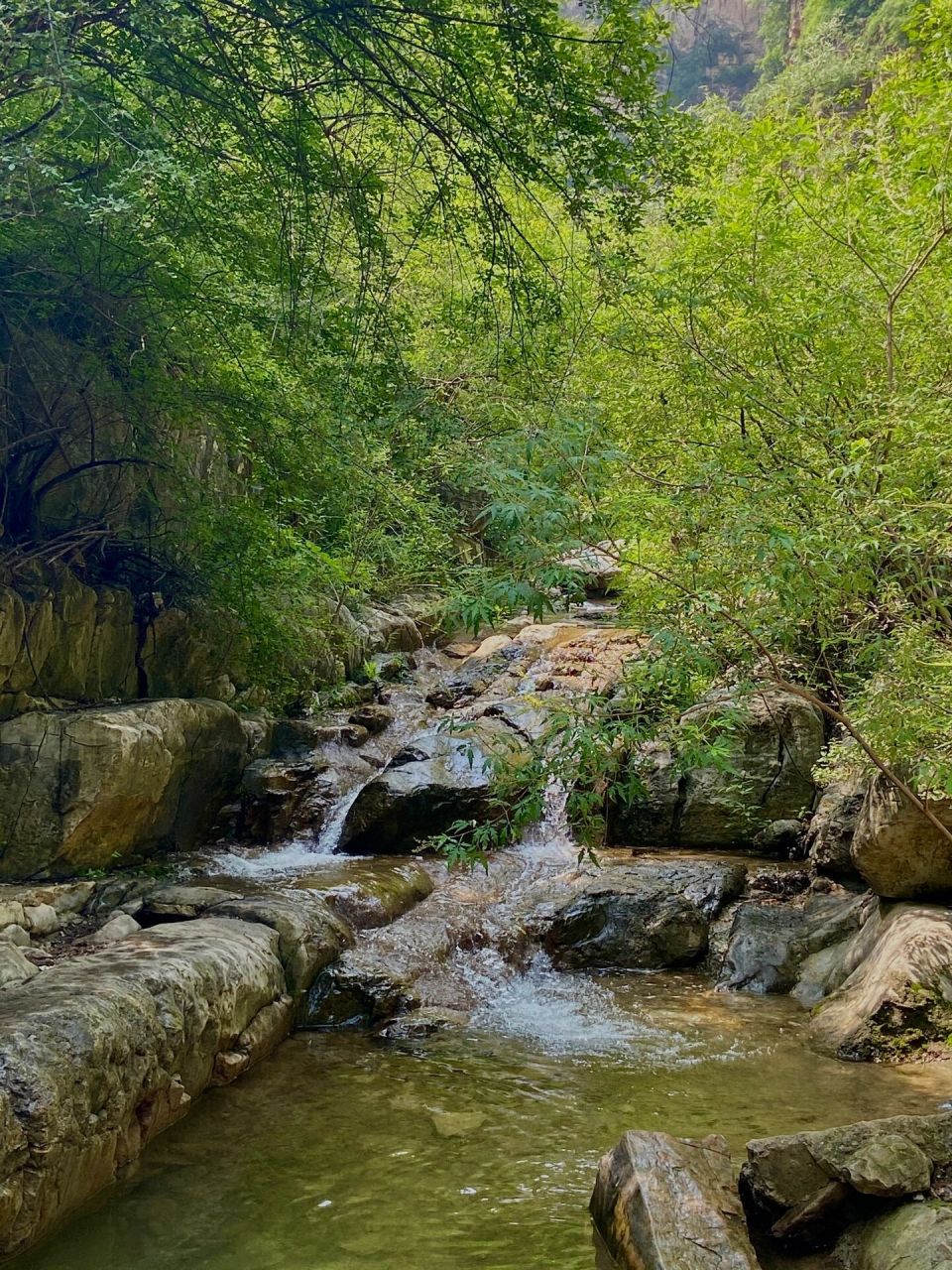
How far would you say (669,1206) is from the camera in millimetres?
3404

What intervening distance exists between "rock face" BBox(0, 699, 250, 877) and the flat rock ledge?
1.85 meters

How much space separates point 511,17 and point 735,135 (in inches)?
221

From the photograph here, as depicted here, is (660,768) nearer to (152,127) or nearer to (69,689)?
(69,689)

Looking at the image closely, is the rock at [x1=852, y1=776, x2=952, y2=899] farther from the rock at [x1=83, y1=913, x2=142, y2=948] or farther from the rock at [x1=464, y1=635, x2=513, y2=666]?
the rock at [x1=464, y1=635, x2=513, y2=666]

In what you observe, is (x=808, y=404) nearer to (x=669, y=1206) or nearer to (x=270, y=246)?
(x=270, y=246)

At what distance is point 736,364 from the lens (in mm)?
6406

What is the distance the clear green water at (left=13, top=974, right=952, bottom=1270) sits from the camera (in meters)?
3.54

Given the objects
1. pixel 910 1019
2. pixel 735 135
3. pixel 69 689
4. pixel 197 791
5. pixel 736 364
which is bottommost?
pixel 910 1019

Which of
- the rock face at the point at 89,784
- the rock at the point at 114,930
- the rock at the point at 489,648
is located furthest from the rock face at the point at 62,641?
the rock at the point at 489,648

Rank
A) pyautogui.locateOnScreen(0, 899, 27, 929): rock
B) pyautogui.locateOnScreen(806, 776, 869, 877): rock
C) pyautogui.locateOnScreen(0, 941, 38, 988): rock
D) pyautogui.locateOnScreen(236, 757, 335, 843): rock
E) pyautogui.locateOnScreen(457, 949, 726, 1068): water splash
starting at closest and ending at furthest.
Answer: pyautogui.locateOnScreen(0, 941, 38, 988): rock, pyautogui.locateOnScreen(457, 949, 726, 1068): water splash, pyautogui.locateOnScreen(0, 899, 27, 929): rock, pyautogui.locateOnScreen(806, 776, 869, 877): rock, pyautogui.locateOnScreen(236, 757, 335, 843): rock

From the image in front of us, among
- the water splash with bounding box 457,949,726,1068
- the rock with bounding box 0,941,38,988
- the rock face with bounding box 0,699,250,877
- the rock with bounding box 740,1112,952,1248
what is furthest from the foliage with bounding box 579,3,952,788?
the rock face with bounding box 0,699,250,877

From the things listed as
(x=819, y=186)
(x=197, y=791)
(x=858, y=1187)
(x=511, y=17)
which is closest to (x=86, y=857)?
(x=197, y=791)

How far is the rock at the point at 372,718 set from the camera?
39.4ft

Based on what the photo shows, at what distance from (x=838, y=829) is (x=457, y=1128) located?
4832 mm
